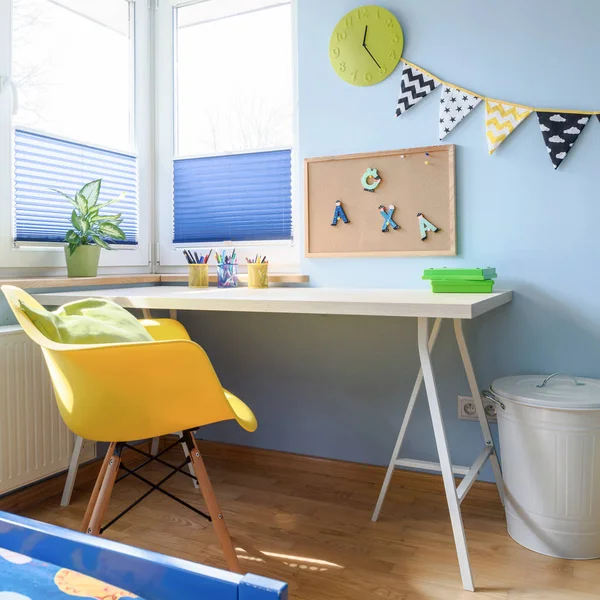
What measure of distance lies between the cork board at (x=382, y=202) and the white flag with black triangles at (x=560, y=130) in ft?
1.04

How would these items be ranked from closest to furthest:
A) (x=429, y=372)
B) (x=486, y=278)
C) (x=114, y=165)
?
1. (x=429, y=372)
2. (x=486, y=278)
3. (x=114, y=165)

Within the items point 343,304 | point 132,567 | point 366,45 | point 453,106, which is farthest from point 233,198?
point 132,567

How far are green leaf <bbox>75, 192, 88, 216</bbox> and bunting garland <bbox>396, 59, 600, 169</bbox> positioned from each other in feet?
4.08

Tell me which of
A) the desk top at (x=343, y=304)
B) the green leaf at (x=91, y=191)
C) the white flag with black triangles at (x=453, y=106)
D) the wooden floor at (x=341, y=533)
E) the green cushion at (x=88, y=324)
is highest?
the white flag with black triangles at (x=453, y=106)

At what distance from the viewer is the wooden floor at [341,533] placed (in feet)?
5.30

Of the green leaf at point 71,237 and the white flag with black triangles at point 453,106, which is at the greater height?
the white flag with black triangles at point 453,106

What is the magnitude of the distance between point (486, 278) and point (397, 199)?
0.53 m

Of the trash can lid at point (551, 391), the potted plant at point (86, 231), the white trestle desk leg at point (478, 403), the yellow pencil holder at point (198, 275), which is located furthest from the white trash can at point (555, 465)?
the potted plant at point (86, 231)

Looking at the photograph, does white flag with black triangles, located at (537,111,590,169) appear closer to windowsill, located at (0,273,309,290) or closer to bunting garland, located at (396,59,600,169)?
bunting garland, located at (396,59,600,169)

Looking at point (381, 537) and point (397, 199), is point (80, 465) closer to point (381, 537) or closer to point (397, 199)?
point (381, 537)

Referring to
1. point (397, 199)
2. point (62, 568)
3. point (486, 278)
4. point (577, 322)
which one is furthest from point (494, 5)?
point (62, 568)

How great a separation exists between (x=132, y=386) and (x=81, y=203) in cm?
115

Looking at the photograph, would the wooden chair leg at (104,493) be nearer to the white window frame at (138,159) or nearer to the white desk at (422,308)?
the white desk at (422,308)

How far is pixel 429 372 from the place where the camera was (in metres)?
1.60
